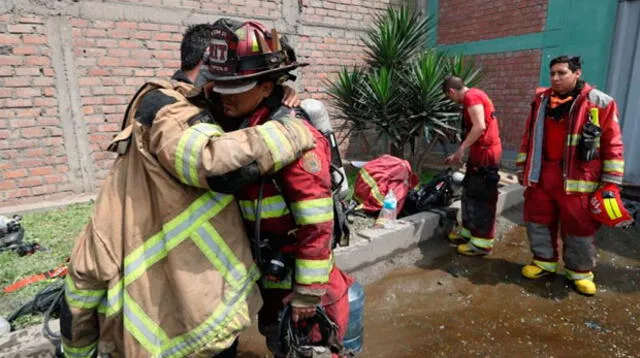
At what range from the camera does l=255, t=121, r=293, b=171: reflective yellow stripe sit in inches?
50.2

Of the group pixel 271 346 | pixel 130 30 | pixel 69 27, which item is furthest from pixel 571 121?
pixel 69 27

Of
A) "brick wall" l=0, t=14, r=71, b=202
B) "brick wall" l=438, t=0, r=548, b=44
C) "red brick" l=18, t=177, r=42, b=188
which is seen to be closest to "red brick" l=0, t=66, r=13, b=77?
"brick wall" l=0, t=14, r=71, b=202

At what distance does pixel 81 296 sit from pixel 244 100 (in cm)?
93

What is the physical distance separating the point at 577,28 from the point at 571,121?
4057mm

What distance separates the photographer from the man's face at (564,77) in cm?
321

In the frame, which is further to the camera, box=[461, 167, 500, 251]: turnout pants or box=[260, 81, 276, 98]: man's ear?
box=[461, 167, 500, 251]: turnout pants

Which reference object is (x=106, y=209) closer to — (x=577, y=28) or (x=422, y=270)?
(x=422, y=270)

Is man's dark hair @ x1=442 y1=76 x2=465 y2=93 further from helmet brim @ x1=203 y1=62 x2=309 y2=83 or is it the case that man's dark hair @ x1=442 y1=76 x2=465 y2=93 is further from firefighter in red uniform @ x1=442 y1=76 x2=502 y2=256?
helmet brim @ x1=203 y1=62 x2=309 y2=83

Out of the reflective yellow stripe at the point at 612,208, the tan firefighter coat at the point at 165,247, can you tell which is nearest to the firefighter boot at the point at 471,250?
the reflective yellow stripe at the point at 612,208

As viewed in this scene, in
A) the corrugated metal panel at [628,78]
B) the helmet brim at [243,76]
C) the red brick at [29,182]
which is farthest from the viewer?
the corrugated metal panel at [628,78]

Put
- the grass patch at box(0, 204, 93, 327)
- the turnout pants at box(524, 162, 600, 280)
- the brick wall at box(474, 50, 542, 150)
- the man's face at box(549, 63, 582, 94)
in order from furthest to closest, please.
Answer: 1. the brick wall at box(474, 50, 542, 150)
2. the turnout pants at box(524, 162, 600, 280)
3. the man's face at box(549, 63, 582, 94)
4. the grass patch at box(0, 204, 93, 327)

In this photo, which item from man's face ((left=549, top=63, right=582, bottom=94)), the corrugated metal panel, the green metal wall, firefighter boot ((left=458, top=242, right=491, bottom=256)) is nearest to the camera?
man's face ((left=549, top=63, right=582, bottom=94))

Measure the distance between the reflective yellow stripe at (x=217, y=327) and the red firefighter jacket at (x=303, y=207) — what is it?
0.22m

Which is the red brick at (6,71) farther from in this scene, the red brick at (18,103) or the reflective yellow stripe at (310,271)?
the reflective yellow stripe at (310,271)
